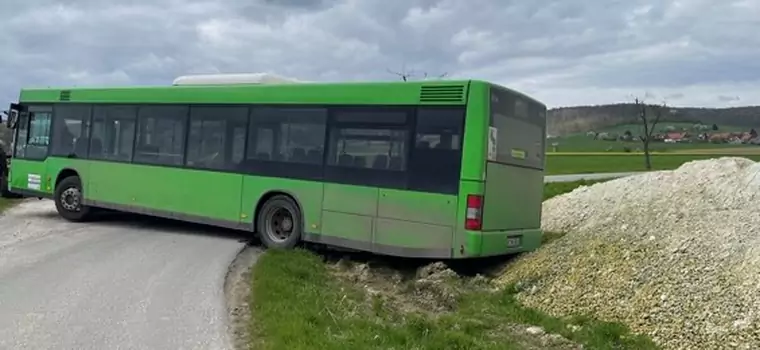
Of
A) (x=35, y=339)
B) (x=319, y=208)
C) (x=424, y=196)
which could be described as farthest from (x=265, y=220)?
(x=35, y=339)

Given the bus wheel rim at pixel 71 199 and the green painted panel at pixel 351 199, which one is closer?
the green painted panel at pixel 351 199

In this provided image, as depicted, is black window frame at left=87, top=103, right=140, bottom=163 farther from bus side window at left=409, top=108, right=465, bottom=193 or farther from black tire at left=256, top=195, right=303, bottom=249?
bus side window at left=409, top=108, right=465, bottom=193

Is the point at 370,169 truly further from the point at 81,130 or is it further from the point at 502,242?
the point at 81,130

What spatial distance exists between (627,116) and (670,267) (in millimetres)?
61736

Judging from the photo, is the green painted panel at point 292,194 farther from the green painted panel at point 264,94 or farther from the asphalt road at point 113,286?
the green painted panel at point 264,94

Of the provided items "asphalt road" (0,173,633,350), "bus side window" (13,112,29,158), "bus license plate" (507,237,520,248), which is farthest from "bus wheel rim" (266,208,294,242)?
"bus side window" (13,112,29,158)

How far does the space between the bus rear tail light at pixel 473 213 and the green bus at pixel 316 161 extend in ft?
0.04

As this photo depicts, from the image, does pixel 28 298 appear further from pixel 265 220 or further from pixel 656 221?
pixel 656 221

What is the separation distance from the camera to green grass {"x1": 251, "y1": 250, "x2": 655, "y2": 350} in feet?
22.8

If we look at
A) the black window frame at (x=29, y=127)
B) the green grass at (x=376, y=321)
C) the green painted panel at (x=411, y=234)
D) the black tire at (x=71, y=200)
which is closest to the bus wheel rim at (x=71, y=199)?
the black tire at (x=71, y=200)

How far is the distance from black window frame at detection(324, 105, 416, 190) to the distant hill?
5023 centimetres

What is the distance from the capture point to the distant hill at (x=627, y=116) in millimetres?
63781

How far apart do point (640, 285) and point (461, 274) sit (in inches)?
123

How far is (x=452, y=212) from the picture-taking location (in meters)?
10.8
